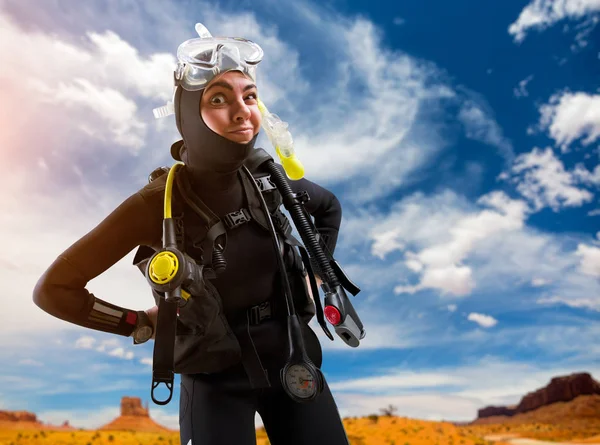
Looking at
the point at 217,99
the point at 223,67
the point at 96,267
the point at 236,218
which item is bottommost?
the point at 96,267

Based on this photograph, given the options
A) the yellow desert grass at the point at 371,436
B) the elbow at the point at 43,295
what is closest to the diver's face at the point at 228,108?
the elbow at the point at 43,295

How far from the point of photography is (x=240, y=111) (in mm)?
2201

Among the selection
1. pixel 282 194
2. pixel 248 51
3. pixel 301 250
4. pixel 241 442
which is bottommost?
pixel 241 442

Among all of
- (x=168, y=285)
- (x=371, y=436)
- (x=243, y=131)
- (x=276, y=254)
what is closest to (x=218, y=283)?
(x=276, y=254)

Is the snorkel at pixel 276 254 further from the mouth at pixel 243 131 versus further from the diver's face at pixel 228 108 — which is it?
the mouth at pixel 243 131

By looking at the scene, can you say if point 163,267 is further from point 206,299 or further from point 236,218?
point 236,218

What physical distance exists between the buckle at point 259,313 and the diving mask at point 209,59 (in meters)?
0.93

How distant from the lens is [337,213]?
2.83 meters

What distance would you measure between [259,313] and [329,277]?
1.07 ft

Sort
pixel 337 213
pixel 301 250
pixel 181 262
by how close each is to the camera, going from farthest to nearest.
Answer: pixel 337 213
pixel 301 250
pixel 181 262

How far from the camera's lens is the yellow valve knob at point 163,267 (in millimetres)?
1830

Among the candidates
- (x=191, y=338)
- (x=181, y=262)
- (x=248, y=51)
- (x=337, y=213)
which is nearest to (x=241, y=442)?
(x=191, y=338)

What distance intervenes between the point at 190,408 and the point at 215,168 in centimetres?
98

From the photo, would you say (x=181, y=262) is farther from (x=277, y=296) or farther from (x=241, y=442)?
(x=241, y=442)
